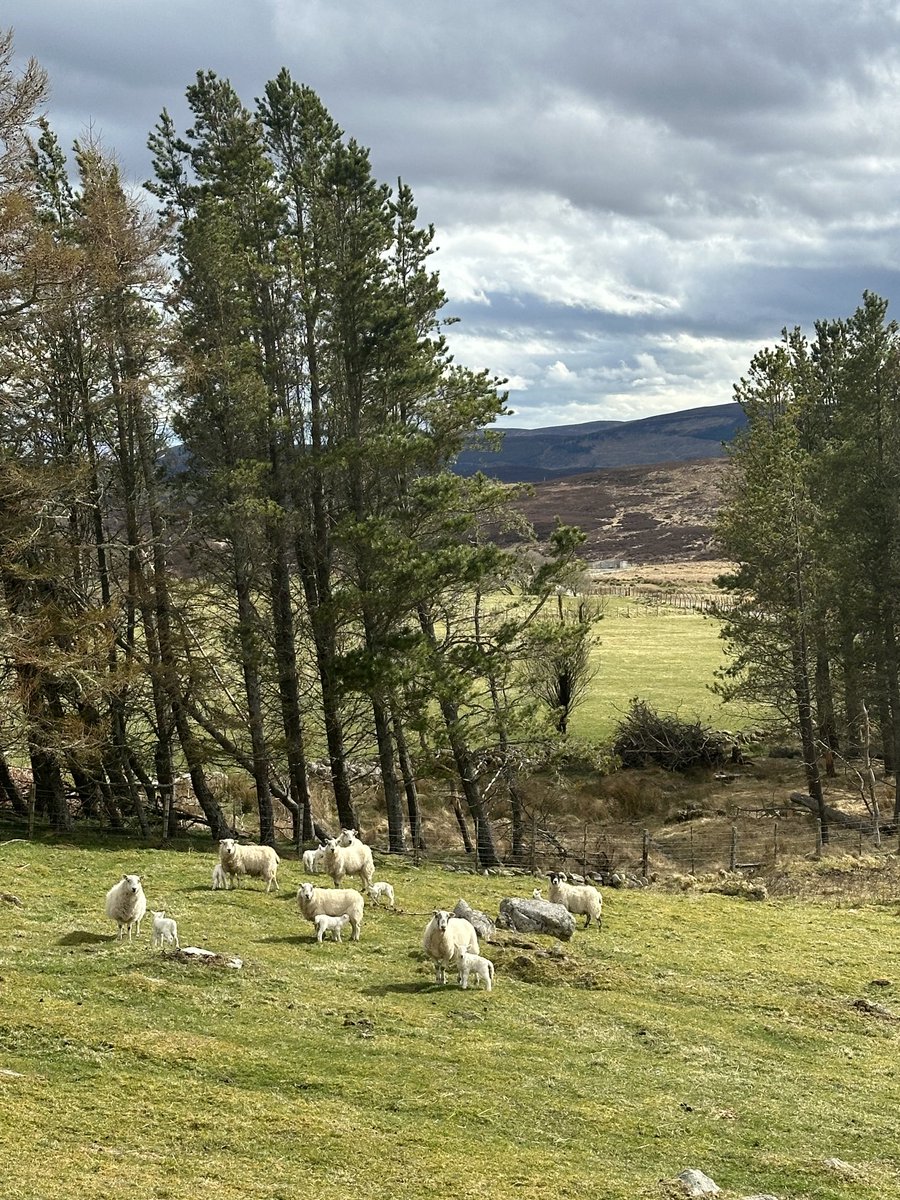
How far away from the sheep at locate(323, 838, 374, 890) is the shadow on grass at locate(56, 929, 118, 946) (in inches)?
228

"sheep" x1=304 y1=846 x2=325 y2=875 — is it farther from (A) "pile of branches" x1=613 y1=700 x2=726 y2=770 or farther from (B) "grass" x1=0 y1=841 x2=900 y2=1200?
(A) "pile of branches" x1=613 y1=700 x2=726 y2=770

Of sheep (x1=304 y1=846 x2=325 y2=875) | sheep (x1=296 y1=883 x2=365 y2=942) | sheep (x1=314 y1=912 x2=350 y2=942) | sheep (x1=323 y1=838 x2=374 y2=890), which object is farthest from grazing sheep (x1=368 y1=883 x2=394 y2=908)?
sheep (x1=314 y1=912 x2=350 y2=942)

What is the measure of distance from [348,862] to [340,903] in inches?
145

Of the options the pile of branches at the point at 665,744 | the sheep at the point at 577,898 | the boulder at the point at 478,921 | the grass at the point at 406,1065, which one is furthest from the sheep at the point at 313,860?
the pile of branches at the point at 665,744

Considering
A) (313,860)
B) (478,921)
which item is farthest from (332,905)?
(313,860)

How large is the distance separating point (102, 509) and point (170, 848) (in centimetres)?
925

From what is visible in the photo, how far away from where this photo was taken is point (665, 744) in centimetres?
4916

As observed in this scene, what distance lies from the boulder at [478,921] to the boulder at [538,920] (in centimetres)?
45

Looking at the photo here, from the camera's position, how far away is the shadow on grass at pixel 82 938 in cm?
1511

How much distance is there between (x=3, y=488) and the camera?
2177cm

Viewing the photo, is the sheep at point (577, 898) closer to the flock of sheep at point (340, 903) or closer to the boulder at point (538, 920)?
the flock of sheep at point (340, 903)

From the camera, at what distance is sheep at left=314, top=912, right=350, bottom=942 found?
55.9ft

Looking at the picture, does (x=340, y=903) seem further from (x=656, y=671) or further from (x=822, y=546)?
(x=656, y=671)

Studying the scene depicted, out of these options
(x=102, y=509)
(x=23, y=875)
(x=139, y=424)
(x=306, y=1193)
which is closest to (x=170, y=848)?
(x=23, y=875)
